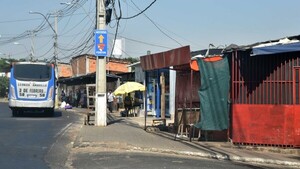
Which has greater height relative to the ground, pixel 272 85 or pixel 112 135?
pixel 272 85

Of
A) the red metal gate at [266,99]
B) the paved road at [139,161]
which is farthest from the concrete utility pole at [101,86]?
the red metal gate at [266,99]

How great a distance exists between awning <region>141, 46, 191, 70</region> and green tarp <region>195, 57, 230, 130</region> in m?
0.75

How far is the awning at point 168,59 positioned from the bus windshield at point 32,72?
1072cm

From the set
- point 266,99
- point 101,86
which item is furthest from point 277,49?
point 101,86

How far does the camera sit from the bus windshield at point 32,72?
84.4 ft

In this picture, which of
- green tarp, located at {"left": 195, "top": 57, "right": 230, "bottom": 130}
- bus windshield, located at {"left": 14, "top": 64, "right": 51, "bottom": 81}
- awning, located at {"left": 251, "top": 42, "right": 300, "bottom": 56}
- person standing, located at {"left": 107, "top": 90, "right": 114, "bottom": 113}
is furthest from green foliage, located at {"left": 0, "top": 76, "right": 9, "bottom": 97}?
awning, located at {"left": 251, "top": 42, "right": 300, "bottom": 56}

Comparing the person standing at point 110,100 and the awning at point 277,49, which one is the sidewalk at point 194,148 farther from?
the person standing at point 110,100

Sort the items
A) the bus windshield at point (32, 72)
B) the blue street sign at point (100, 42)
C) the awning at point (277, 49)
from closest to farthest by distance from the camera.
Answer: the awning at point (277, 49)
the blue street sign at point (100, 42)
the bus windshield at point (32, 72)

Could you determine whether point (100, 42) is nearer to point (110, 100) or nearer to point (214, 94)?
point (214, 94)

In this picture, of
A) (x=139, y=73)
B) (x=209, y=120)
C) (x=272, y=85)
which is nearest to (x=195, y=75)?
(x=209, y=120)

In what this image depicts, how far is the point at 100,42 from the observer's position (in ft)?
62.4

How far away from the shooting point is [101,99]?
19.1m

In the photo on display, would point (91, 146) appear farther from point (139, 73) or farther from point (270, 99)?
point (139, 73)

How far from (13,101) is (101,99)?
8.66 meters
